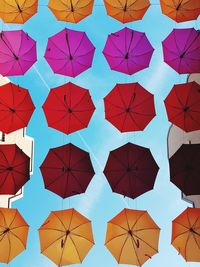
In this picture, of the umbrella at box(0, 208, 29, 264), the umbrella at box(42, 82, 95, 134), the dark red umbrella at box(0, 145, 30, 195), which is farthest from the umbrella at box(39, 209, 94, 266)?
the umbrella at box(42, 82, 95, 134)

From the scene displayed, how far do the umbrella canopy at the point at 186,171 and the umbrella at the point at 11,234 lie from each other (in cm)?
513

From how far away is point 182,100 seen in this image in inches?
520

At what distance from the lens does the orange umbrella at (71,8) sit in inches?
535

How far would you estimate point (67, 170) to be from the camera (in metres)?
13.1

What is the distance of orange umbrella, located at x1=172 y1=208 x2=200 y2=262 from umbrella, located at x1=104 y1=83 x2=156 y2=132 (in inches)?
127

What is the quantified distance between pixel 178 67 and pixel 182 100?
1.20 meters

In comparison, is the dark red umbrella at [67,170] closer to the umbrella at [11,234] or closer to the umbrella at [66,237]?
the umbrella at [66,237]

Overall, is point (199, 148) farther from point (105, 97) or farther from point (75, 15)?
point (75, 15)

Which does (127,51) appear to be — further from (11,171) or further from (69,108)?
(11,171)

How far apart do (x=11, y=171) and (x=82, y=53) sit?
4.71 meters

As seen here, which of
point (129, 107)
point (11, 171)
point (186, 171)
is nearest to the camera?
point (186, 171)

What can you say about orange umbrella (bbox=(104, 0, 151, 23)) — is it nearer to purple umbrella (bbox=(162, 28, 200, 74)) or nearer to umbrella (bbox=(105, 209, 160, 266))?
purple umbrella (bbox=(162, 28, 200, 74))

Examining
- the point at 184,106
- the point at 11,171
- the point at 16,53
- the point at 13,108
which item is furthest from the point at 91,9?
the point at 11,171

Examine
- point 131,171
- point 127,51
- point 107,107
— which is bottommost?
point 131,171
